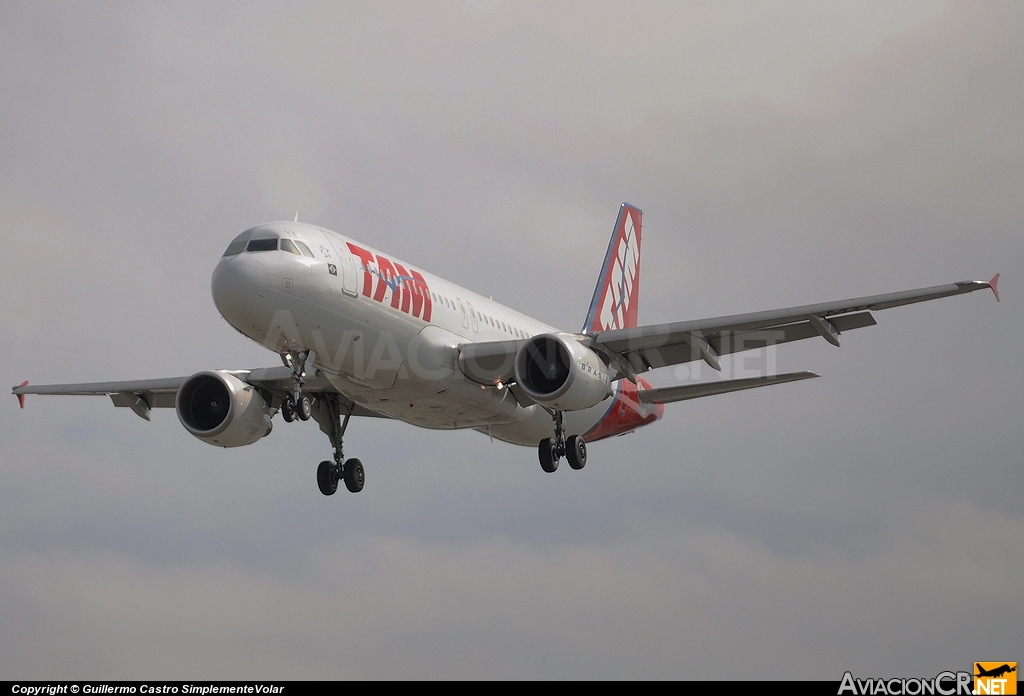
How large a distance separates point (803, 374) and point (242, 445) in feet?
52.1

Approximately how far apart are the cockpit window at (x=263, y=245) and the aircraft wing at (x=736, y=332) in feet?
30.9

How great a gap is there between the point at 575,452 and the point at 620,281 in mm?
13171

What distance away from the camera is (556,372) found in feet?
107

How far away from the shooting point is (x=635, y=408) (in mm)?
40438

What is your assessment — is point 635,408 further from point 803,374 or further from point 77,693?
point 77,693

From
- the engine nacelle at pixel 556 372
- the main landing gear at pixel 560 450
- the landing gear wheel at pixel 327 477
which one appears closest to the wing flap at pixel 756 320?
the engine nacelle at pixel 556 372

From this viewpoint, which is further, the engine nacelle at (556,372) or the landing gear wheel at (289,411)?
the engine nacelle at (556,372)

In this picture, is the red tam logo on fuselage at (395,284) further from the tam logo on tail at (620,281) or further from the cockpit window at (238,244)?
the tam logo on tail at (620,281)

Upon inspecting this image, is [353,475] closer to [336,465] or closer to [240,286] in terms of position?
[336,465]

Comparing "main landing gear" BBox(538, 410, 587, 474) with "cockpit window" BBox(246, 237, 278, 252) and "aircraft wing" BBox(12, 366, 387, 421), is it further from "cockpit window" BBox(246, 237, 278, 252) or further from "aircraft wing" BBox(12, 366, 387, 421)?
"cockpit window" BBox(246, 237, 278, 252)

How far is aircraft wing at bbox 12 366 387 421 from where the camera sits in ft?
117

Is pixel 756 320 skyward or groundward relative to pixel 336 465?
skyward

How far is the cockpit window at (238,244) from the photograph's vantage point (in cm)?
2953

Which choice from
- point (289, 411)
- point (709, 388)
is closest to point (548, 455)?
point (709, 388)
